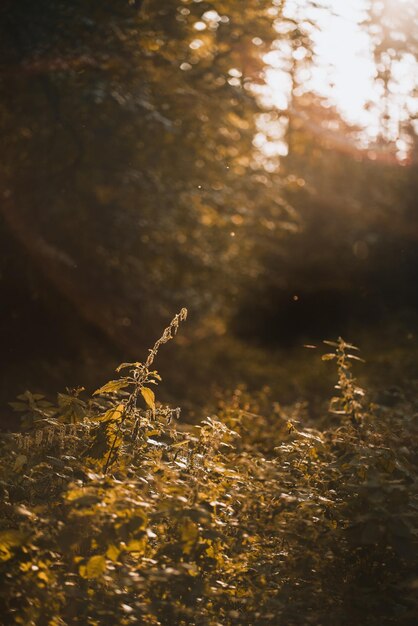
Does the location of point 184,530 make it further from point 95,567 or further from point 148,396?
point 148,396

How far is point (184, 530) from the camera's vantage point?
11.3 feet

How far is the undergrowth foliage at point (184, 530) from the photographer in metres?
3.39

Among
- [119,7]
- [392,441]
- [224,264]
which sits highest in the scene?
[119,7]

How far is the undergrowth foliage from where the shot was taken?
3.39 m

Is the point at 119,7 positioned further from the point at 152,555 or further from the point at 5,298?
the point at 152,555

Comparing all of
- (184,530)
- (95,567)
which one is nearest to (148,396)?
(184,530)

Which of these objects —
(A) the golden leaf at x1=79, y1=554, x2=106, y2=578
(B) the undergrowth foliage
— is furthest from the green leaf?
(A) the golden leaf at x1=79, y1=554, x2=106, y2=578

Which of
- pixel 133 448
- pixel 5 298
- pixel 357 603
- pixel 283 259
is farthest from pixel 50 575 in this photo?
pixel 283 259

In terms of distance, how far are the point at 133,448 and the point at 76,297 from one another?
9.38 metres

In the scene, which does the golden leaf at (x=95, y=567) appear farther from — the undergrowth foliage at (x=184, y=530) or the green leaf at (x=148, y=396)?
the green leaf at (x=148, y=396)

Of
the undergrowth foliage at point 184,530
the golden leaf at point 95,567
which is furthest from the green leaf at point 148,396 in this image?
the golden leaf at point 95,567

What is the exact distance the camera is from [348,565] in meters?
4.32

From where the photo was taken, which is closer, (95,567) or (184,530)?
(95,567)

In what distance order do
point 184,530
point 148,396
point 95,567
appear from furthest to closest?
point 148,396 → point 184,530 → point 95,567
